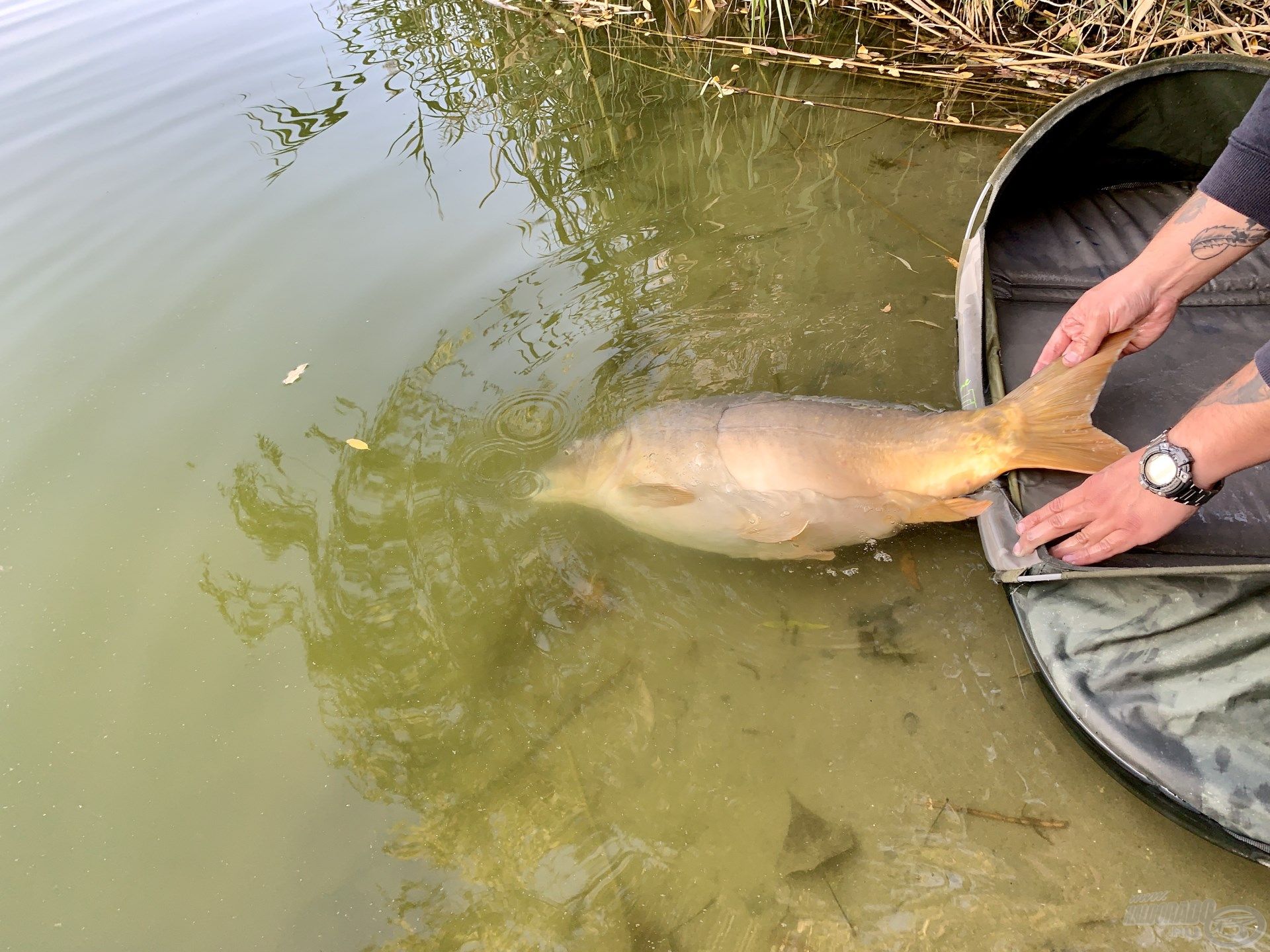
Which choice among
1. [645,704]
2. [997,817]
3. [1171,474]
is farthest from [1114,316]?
[645,704]

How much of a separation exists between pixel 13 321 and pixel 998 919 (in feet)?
16.9

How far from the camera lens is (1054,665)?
78.3 inches

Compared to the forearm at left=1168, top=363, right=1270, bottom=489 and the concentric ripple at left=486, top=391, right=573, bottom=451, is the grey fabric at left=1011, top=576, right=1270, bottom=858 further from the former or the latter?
the concentric ripple at left=486, top=391, right=573, bottom=451

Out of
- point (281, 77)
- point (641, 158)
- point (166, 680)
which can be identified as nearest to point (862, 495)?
point (166, 680)

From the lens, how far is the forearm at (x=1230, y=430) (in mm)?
1747

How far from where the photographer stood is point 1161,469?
6.06 feet

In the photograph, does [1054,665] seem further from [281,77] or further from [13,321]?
[281,77]

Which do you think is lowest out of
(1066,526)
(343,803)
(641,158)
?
(343,803)

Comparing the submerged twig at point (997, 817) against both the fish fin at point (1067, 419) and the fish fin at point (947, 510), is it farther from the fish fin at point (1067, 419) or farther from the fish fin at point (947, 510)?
the fish fin at point (1067, 419)

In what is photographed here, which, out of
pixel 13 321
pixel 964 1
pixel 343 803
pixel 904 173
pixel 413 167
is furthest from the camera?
pixel 964 1

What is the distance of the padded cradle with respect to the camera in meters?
1.77
